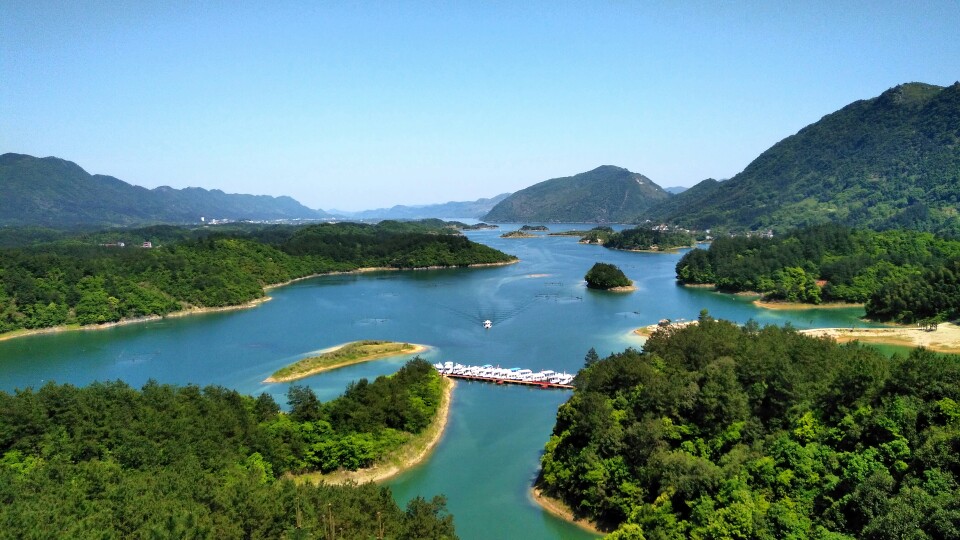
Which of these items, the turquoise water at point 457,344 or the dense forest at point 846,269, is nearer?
the turquoise water at point 457,344

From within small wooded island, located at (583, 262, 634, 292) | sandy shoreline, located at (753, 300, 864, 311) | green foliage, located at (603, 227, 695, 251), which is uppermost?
green foliage, located at (603, 227, 695, 251)

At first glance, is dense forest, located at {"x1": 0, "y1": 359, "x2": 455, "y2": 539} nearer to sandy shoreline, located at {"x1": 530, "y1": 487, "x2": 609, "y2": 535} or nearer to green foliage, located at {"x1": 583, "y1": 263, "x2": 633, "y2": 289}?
sandy shoreline, located at {"x1": 530, "y1": 487, "x2": 609, "y2": 535}

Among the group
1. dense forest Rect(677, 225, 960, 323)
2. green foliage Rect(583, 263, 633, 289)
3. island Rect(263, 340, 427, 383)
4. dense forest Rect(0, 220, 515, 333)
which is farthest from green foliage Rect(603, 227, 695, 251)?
island Rect(263, 340, 427, 383)

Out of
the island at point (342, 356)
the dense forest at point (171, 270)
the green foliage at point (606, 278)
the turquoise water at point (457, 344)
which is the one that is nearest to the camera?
the turquoise water at point (457, 344)

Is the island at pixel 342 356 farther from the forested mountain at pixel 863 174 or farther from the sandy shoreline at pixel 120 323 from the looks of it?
the forested mountain at pixel 863 174

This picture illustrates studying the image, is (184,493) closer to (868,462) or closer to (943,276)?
(868,462)

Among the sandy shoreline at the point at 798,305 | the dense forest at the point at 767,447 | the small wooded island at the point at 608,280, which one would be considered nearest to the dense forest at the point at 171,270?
the small wooded island at the point at 608,280
